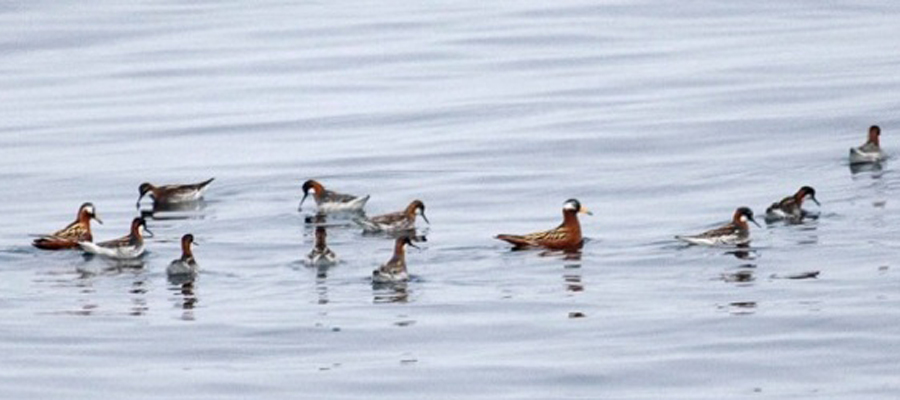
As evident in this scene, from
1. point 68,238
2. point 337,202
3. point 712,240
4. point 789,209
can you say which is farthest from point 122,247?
point 789,209

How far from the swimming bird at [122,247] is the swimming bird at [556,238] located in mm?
4321

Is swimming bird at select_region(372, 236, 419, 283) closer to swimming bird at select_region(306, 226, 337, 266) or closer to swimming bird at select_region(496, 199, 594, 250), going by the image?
swimming bird at select_region(306, 226, 337, 266)

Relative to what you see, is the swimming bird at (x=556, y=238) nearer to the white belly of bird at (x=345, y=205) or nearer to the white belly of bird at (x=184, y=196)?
the white belly of bird at (x=345, y=205)

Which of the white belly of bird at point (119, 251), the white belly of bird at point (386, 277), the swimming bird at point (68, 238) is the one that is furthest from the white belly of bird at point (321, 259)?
the swimming bird at point (68, 238)

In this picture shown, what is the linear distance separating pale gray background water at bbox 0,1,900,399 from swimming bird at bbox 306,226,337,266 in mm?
225

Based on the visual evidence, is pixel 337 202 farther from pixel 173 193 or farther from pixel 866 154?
pixel 866 154

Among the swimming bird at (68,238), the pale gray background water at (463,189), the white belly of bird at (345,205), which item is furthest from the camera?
the white belly of bird at (345,205)

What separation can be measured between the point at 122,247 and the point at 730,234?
7214 mm

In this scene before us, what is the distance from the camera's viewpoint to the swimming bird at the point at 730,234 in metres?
28.5

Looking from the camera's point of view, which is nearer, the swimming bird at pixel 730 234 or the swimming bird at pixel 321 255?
the swimming bird at pixel 321 255

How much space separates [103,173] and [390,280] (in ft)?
42.7

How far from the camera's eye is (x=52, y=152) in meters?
41.0

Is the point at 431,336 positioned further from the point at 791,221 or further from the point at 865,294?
the point at 791,221

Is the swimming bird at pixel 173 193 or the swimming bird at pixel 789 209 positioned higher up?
the swimming bird at pixel 173 193
